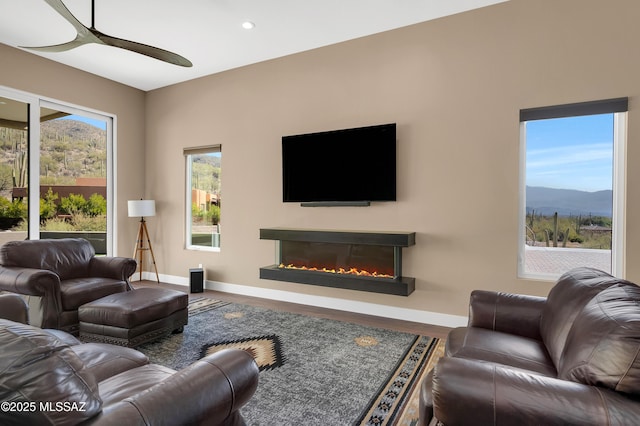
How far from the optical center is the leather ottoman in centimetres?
278

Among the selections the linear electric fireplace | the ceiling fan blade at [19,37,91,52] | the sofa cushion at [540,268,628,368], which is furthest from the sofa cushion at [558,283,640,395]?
the ceiling fan blade at [19,37,91,52]

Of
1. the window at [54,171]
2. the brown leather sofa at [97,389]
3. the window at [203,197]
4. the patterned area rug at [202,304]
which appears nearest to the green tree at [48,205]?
the window at [54,171]

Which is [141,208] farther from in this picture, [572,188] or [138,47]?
[572,188]

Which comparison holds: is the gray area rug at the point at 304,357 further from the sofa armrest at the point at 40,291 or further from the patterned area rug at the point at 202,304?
the sofa armrest at the point at 40,291

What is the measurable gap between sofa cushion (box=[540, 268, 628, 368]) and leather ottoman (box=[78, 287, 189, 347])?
9.37ft

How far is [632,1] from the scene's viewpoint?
2881 millimetres

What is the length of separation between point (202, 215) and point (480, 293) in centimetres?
427

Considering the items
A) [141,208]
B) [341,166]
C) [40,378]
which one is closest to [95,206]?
[141,208]

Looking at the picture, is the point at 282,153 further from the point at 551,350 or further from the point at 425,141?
the point at 551,350

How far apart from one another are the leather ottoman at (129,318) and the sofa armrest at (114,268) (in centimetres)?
62

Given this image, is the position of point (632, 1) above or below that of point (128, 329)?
above

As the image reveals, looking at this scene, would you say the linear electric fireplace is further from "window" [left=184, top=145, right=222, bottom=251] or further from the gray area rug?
"window" [left=184, top=145, right=222, bottom=251]

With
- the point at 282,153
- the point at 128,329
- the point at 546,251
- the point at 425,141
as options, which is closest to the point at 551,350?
the point at 546,251

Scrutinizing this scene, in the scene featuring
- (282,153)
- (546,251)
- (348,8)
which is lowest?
(546,251)
